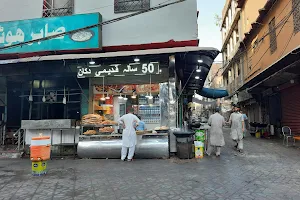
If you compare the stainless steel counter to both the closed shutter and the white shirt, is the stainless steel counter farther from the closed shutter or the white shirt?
the closed shutter

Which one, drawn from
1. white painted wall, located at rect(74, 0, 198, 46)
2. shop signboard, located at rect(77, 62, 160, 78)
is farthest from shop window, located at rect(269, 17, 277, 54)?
shop signboard, located at rect(77, 62, 160, 78)

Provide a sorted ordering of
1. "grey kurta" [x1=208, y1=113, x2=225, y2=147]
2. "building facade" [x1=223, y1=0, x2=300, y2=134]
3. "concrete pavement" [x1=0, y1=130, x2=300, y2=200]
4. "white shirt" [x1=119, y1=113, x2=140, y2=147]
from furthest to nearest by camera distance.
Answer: "building facade" [x1=223, y1=0, x2=300, y2=134] → "grey kurta" [x1=208, y1=113, x2=225, y2=147] → "white shirt" [x1=119, y1=113, x2=140, y2=147] → "concrete pavement" [x1=0, y1=130, x2=300, y2=200]

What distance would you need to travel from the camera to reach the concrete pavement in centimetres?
472

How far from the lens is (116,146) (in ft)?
28.3

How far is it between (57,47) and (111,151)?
525 centimetres

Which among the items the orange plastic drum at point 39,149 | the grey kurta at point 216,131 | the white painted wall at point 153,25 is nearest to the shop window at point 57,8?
the white painted wall at point 153,25

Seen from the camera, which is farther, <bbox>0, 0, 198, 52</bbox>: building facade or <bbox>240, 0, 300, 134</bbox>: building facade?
<bbox>240, 0, 300, 134</bbox>: building facade

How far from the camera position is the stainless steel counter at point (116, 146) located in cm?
842

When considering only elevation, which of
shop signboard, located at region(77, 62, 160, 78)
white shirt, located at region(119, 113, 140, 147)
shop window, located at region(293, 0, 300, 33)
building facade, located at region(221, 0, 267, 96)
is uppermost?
building facade, located at region(221, 0, 267, 96)

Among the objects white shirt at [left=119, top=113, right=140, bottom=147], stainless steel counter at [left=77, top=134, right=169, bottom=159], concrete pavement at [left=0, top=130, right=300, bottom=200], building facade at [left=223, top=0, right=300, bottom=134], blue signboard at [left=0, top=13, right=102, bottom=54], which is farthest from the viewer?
building facade at [left=223, top=0, right=300, bottom=134]

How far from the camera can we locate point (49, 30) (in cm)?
1055

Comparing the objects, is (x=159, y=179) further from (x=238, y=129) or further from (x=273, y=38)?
(x=273, y=38)

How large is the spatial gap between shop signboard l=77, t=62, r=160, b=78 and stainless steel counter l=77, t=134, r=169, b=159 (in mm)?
2418

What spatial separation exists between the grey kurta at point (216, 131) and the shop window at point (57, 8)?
8.30 meters
